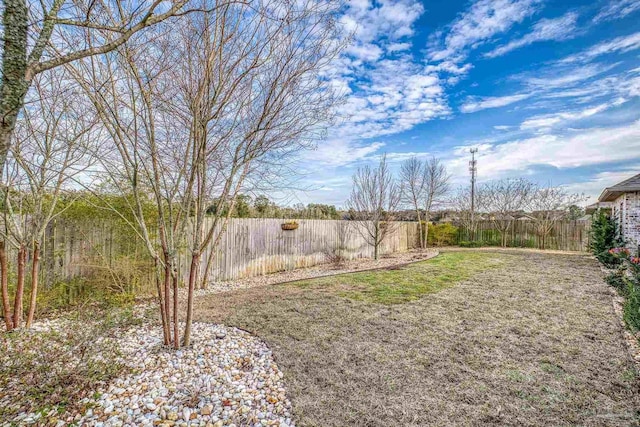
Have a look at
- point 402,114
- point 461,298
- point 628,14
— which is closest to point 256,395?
point 461,298

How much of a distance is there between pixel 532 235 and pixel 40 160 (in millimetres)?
18405

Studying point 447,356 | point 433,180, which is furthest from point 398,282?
point 433,180

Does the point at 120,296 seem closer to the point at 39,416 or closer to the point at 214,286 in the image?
the point at 214,286

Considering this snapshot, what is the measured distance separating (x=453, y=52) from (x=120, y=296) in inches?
326

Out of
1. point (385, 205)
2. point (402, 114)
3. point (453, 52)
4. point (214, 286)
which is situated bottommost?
point (214, 286)

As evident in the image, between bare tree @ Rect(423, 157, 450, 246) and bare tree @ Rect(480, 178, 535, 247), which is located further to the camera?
bare tree @ Rect(480, 178, 535, 247)

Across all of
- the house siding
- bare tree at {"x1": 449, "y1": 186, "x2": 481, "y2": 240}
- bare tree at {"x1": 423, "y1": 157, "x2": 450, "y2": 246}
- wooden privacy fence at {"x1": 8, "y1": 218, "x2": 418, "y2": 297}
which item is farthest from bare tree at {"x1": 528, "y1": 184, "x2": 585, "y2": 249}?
wooden privacy fence at {"x1": 8, "y1": 218, "x2": 418, "y2": 297}

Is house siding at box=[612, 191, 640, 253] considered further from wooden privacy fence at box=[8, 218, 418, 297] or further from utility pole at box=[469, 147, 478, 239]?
utility pole at box=[469, 147, 478, 239]

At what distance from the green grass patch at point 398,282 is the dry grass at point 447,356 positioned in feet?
1.20

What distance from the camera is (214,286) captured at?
21.3 ft

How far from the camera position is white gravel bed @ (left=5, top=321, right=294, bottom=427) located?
78.0 inches

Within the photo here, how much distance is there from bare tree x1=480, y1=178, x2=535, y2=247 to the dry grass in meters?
11.1

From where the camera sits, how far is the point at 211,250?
6418 millimetres

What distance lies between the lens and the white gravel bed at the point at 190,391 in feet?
6.50
